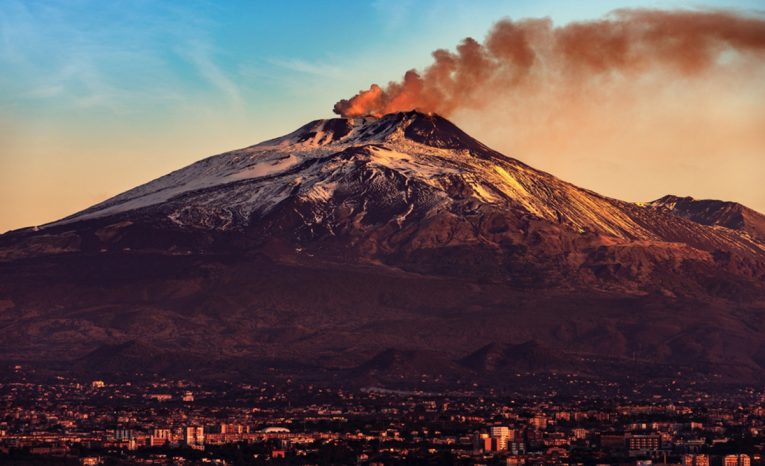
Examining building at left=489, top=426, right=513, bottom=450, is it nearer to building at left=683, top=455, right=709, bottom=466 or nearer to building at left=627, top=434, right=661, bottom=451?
building at left=627, top=434, right=661, bottom=451

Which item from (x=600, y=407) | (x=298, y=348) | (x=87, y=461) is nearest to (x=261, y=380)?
(x=298, y=348)

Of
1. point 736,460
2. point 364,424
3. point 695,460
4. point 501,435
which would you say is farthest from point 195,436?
point 736,460

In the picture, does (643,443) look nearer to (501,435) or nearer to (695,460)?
(501,435)

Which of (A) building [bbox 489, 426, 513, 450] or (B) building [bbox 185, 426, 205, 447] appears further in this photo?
(B) building [bbox 185, 426, 205, 447]

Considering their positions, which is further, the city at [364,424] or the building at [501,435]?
the building at [501,435]

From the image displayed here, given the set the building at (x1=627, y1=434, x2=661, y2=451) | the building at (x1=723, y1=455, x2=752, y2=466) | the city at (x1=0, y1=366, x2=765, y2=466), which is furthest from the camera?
the building at (x1=627, y1=434, x2=661, y2=451)

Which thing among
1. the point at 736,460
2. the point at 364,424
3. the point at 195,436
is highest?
the point at 364,424

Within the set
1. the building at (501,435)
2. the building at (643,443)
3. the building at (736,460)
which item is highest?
the building at (501,435)

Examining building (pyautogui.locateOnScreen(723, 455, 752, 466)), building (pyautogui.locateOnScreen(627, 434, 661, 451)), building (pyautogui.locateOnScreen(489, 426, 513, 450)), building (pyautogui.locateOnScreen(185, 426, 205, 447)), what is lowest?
building (pyautogui.locateOnScreen(723, 455, 752, 466))

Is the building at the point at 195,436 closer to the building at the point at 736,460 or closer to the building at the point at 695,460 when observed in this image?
the building at the point at 695,460

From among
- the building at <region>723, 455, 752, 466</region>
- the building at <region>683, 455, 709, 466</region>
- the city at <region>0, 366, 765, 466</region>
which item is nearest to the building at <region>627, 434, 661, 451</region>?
the city at <region>0, 366, 765, 466</region>

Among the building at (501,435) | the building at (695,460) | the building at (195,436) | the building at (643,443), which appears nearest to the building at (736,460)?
the building at (695,460)

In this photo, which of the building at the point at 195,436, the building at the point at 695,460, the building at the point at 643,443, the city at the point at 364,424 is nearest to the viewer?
the building at the point at 695,460

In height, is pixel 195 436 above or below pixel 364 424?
below
